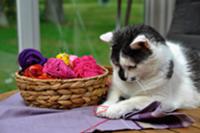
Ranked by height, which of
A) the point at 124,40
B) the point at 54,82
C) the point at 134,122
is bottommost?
the point at 134,122

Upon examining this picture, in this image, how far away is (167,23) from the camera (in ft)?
9.32

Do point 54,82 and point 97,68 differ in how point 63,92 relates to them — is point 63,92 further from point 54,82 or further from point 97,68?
point 97,68

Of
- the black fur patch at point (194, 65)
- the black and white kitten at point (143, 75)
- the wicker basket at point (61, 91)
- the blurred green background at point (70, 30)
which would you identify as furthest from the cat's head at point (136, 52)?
the blurred green background at point (70, 30)

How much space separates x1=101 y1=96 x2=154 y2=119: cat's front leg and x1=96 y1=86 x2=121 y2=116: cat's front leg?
2cm

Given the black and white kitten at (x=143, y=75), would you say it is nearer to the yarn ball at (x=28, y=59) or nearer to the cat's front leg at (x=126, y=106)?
the cat's front leg at (x=126, y=106)

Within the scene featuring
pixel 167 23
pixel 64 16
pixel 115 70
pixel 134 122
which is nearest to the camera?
pixel 134 122

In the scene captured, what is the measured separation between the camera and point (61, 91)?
3.34 ft

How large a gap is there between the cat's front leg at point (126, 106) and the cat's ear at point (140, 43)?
0.58 feet

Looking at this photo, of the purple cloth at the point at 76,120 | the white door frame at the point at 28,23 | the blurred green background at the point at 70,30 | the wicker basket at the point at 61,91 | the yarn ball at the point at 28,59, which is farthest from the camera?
the blurred green background at the point at 70,30

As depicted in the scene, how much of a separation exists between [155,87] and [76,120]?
0.28m

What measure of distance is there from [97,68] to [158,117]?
30cm

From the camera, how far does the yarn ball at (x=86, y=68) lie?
1.08 meters

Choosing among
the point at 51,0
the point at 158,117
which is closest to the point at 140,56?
the point at 158,117

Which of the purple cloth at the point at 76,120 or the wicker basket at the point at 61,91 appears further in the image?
the wicker basket at the point at 61,91
